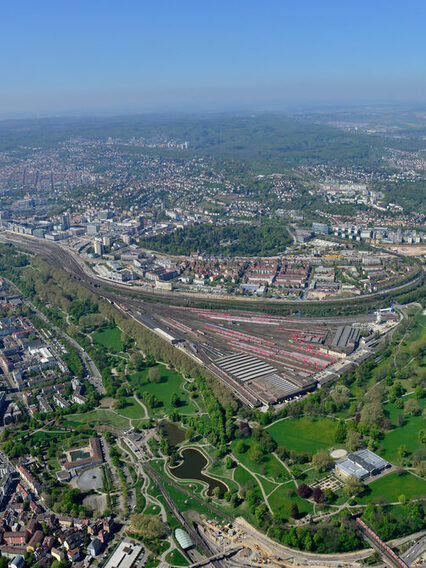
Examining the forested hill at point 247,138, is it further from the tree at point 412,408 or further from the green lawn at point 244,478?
the green lawn at point 244,478

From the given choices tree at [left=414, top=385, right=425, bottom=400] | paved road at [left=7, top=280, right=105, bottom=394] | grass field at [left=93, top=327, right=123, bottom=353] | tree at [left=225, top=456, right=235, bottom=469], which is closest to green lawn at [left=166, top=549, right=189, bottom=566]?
Answer: tree at [left=225, top=456, right=235, bottom=469]

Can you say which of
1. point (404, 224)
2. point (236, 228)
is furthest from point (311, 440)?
point (404, 224)

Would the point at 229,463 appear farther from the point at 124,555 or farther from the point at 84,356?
the point at 84,356

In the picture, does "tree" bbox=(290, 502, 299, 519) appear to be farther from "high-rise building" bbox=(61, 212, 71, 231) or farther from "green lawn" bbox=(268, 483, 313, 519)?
"high-rise building" bbox=(61, 212, 71, 231)

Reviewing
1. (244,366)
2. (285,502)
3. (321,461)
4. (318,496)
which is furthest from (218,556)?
(244,366)

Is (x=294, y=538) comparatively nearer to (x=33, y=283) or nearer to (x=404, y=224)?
(x=33, y=283)

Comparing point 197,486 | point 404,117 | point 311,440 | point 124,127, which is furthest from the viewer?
point 404,117

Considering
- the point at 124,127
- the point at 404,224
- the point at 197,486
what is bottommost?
the point at 197,486

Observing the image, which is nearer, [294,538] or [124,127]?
[294,538]
